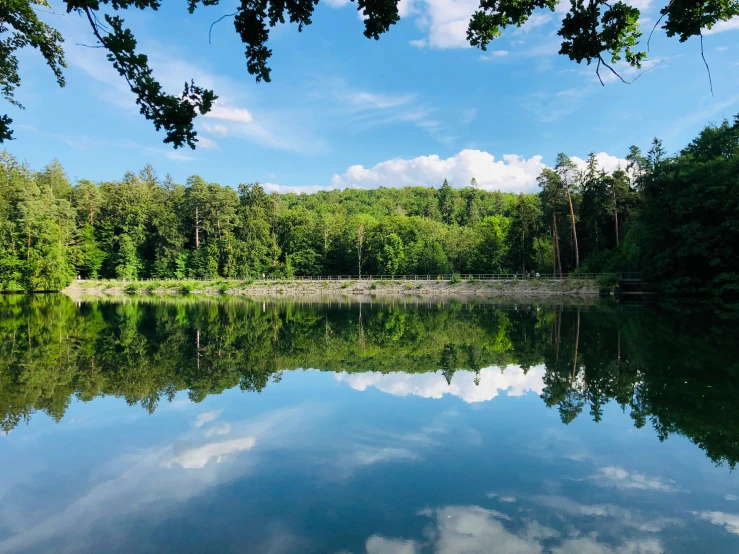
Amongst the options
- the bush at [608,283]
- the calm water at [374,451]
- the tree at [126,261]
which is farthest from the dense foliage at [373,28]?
the tree at [126,261]

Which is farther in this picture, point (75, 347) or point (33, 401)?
point (75, 347)

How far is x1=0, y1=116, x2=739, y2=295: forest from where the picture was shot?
35.7 meters

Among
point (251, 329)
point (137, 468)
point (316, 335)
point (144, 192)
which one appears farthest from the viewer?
point (144, 192)

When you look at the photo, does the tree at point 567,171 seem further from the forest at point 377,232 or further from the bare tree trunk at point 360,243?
the bare tree trunk at point 360,243

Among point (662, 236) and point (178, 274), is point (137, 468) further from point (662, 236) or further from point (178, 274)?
point (178, 274)

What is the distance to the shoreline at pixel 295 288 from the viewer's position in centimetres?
5075

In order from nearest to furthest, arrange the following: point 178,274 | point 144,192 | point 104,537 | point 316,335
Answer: point 104,537 < point 316,335 < point 178,274 < point 144,192

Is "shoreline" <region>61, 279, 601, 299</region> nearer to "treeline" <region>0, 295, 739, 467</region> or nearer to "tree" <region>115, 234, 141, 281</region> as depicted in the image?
"tree" <region>115, 234, 141, 281</region>

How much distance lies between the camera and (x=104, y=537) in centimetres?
468

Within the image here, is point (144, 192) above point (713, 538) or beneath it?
above

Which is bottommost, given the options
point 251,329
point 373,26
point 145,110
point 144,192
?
point 251,329

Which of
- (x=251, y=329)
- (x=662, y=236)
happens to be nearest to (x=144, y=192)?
(x=251, y=329)

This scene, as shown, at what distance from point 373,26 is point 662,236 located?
4018 cm

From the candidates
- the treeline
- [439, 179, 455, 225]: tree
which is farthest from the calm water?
[439, 179, 455, 225]: tree
